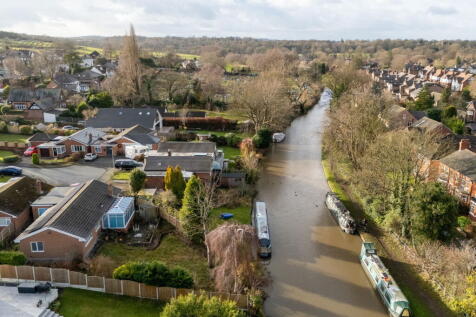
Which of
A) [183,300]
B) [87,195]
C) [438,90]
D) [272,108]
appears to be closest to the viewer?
[183,300]

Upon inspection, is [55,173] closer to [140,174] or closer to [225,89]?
[140,174]

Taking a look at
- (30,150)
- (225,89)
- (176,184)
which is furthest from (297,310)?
(225,89)

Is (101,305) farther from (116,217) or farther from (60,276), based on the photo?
(116,217)

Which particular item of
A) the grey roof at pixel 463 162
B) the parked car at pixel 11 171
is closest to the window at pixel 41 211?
the parked car at pixel 11 171

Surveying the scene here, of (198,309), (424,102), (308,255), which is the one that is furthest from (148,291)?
(424,102)

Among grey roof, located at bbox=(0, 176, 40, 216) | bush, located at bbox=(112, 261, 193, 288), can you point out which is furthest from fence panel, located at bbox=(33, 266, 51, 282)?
grey roof, located at bbox=(0, 176, 40, 216)

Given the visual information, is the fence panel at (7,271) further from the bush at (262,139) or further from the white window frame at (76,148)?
the bush at (262,139)
